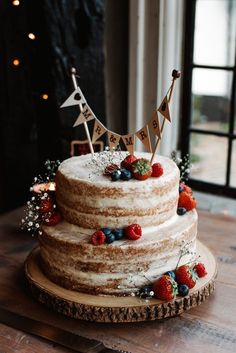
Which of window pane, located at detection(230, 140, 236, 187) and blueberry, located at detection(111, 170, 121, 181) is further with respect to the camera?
window pane, located at detection(230, 140, 236, 187)

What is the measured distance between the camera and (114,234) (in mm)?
1605

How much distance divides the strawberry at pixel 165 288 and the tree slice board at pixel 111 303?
0.05 feet

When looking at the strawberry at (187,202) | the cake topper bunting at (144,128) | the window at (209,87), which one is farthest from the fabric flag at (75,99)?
the window at (209,87)

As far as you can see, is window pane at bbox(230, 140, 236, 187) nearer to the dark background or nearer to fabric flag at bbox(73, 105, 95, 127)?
the dark background

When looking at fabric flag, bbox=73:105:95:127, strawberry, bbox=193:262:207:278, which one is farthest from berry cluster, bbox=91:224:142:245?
fabric flag, bbox=73:105:95:127

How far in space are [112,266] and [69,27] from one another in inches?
46.6

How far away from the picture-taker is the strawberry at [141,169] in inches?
64.1

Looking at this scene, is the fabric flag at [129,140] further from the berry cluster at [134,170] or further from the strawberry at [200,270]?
the strawberry at [200,270]

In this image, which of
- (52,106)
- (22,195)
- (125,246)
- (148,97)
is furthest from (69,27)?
(125,246)

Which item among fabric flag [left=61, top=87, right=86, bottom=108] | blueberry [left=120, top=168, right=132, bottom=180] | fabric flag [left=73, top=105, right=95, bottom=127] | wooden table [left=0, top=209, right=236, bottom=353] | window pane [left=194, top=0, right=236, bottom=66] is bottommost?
wooden table [left=0, top=209, right=236, bottom=353]

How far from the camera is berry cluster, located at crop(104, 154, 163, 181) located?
1.63 m

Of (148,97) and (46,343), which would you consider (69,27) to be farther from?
(46,343)

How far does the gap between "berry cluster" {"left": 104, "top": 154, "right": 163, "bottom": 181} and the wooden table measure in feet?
1.30

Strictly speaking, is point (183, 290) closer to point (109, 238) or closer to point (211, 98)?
point (109, 238)
